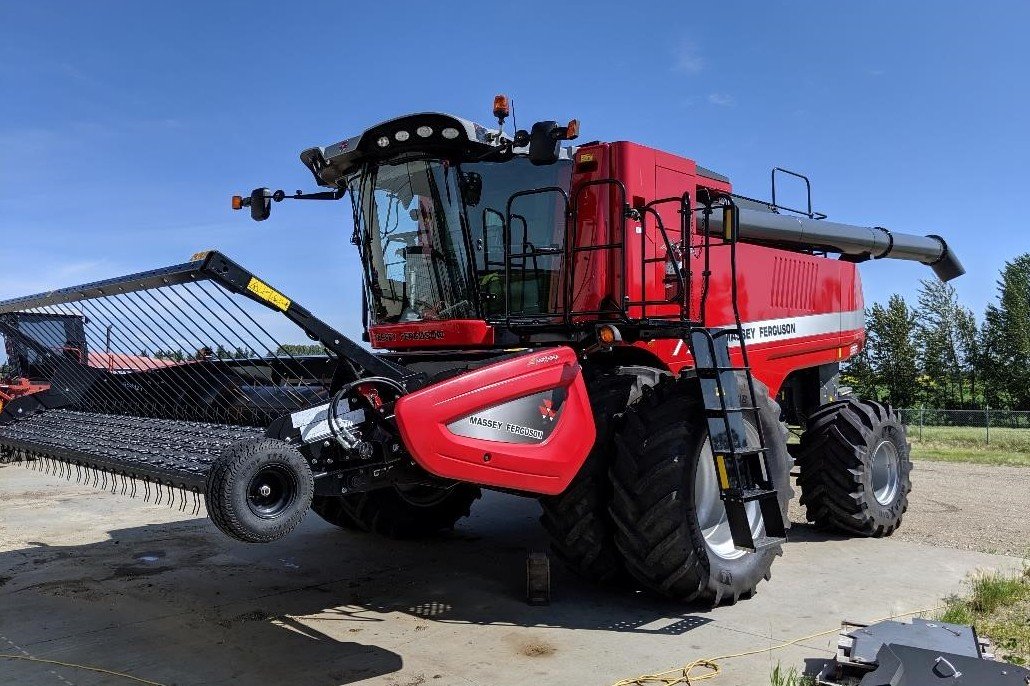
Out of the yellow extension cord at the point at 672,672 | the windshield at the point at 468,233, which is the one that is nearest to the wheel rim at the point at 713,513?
the yellow extension cord at the point at 672,672

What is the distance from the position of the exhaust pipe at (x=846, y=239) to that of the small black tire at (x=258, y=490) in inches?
156

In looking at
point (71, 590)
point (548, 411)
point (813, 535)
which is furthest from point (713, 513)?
point (71, 590)

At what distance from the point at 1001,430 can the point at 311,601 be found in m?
20.0

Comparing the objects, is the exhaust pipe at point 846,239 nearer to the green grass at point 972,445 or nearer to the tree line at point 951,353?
the green grass at point 972,445

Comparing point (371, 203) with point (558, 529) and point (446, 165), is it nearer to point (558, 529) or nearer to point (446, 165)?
point (446, 165)

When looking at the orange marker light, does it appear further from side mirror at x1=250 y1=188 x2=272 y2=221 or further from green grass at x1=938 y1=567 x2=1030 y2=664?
green grass at x1=938 y1=567 x2=1030 y2=664

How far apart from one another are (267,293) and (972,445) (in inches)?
725

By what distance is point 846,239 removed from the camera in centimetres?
832

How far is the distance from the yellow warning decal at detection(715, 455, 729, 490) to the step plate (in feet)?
8.15

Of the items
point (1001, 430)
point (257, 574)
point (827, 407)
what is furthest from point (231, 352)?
point (1001, 430)

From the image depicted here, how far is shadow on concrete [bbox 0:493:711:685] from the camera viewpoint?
4.21 m

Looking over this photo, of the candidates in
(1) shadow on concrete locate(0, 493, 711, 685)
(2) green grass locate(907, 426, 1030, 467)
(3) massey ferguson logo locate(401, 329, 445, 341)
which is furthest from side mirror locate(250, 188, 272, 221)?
(2) green grass locate(907, 426, 1030, 467)

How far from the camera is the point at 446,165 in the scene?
518 centimetres

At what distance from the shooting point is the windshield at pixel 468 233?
17.3 ft
